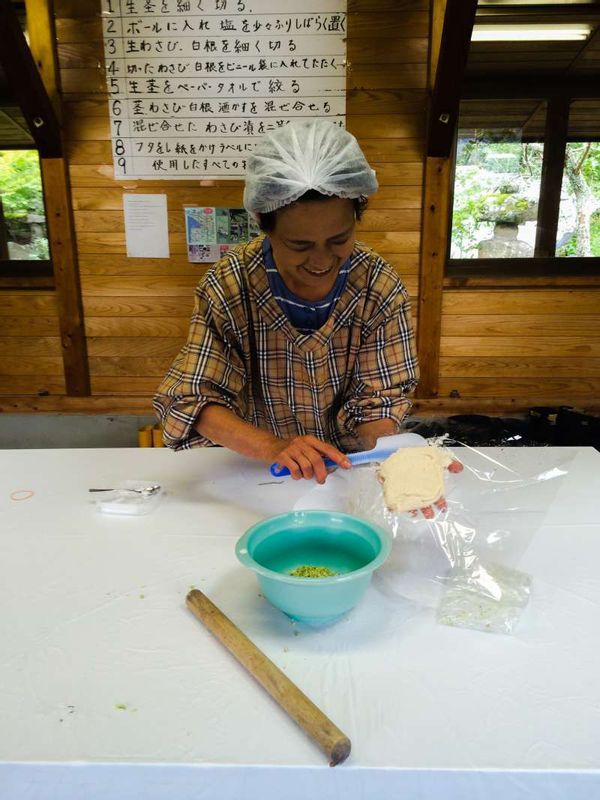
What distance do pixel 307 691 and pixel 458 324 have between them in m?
2.65

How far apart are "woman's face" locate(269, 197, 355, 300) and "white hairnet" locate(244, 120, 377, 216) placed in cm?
3

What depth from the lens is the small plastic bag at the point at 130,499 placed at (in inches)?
44.9

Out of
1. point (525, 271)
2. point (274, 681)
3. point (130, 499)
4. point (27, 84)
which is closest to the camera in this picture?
point (274, 681)

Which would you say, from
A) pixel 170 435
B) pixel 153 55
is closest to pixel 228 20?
pixel 153 55

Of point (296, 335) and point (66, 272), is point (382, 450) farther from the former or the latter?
point (66, 272)

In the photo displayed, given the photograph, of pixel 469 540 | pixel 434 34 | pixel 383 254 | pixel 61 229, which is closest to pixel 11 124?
pixel 61 229

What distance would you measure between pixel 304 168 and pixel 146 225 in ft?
6.75

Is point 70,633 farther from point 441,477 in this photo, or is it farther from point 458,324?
point 458,324

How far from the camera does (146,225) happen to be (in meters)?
2.96

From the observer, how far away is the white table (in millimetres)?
576

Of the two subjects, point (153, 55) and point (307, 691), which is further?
point (153, 55)

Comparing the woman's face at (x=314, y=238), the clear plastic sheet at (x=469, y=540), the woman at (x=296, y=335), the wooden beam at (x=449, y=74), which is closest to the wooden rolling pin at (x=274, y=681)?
the clear plastic sheet at (x=469, y=540)

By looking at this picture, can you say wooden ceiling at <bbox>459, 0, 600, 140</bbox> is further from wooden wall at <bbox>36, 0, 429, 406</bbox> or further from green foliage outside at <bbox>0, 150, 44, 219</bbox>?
green foliage outside at <bbox>0, 150, 44, 219</bbox>

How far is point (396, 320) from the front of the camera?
56.9 inches
